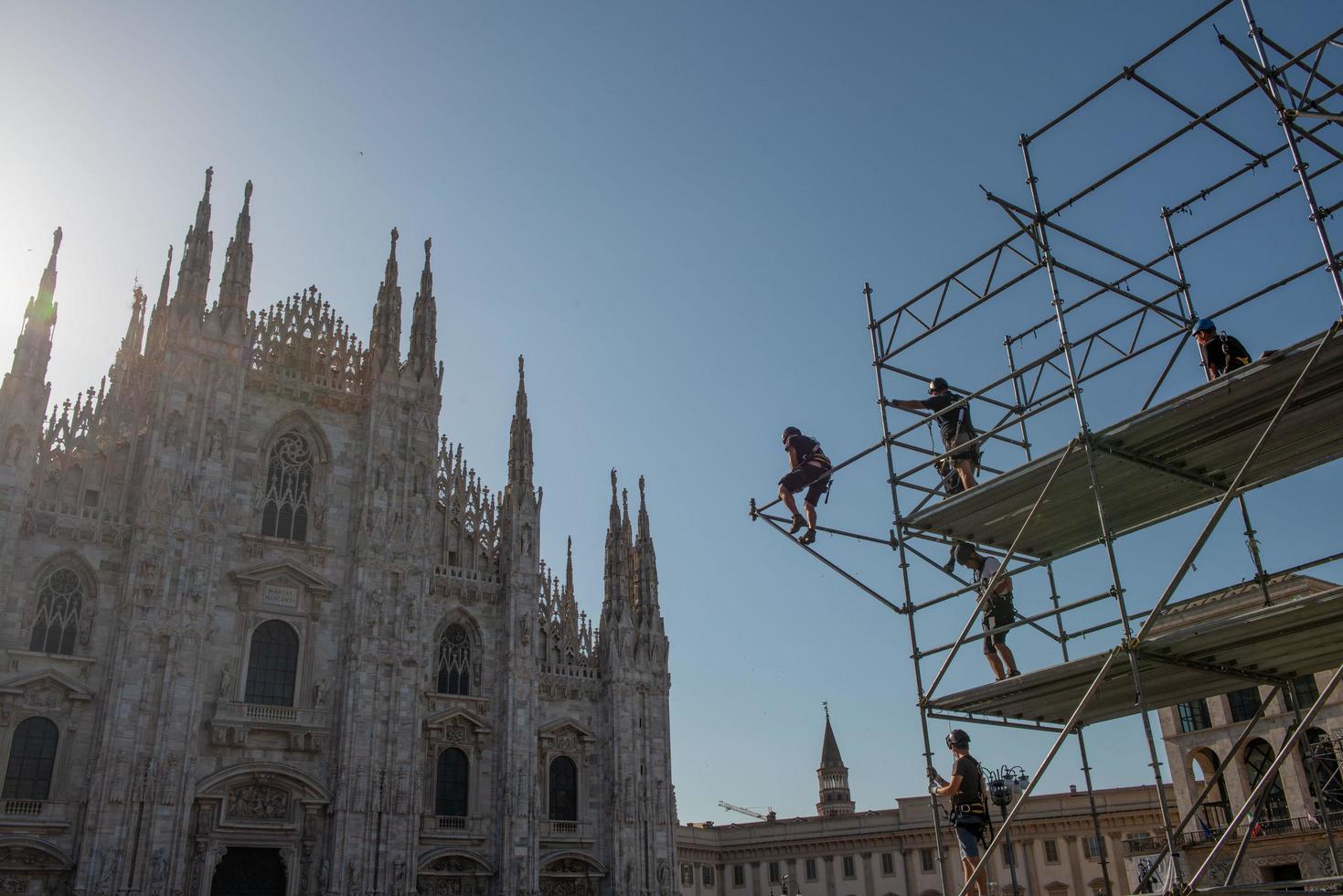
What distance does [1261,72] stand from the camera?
432 inches

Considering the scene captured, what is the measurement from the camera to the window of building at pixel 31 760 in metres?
26.8

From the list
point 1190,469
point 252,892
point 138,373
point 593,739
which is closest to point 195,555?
point 138,373

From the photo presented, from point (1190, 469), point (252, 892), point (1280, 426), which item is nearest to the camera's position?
point (1280, 426)

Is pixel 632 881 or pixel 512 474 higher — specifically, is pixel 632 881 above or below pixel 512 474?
below

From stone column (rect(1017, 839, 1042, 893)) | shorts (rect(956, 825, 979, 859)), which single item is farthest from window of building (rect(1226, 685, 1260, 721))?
shorts (rect(956, 825, 979, 859))


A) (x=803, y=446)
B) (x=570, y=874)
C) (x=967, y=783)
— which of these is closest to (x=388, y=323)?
(x=570, y=874)

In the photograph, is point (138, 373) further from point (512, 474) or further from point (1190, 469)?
point (1190, 469)

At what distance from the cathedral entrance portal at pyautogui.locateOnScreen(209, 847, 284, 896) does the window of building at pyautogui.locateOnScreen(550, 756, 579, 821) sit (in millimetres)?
8659

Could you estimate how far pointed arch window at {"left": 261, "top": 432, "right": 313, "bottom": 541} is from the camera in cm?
3294

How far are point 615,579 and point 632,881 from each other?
9.98 metres

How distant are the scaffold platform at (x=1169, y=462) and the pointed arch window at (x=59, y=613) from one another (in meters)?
24.7

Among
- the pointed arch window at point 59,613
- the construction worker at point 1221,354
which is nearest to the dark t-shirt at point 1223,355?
the construction worker at point 1221,354

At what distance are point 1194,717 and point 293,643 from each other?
3137cm

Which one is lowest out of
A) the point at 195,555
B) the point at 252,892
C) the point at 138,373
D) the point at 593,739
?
the point at 252,892
